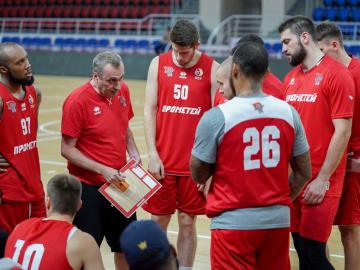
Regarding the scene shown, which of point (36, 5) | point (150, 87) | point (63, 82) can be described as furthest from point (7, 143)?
point (36, 5)

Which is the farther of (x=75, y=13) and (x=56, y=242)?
(x=75, y=13)

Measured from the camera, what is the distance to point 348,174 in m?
5.34

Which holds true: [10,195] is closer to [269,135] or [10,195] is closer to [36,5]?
[269,135]

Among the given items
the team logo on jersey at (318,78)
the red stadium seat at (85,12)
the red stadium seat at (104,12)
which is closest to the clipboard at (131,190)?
the team logo on jersey at (318,78)

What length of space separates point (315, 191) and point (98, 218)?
1675 mm

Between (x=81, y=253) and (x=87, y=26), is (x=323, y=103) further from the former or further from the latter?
(x=87, y=26)

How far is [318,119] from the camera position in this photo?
480cm

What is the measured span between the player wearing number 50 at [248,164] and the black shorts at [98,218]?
152cm

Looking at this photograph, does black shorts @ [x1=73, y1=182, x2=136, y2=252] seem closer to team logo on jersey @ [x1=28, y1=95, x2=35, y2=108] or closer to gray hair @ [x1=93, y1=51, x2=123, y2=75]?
team logo on jersey @ [x1=28, y1=95, x2=35, y2=108]

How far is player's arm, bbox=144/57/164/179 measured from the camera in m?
5.71

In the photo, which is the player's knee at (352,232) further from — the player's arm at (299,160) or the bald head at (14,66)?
the bald head at (14,66)

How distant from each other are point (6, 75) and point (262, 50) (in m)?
2.05

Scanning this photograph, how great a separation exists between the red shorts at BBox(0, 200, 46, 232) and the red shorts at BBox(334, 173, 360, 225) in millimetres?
2304

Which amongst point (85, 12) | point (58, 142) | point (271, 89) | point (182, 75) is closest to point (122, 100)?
point (182, 75)
